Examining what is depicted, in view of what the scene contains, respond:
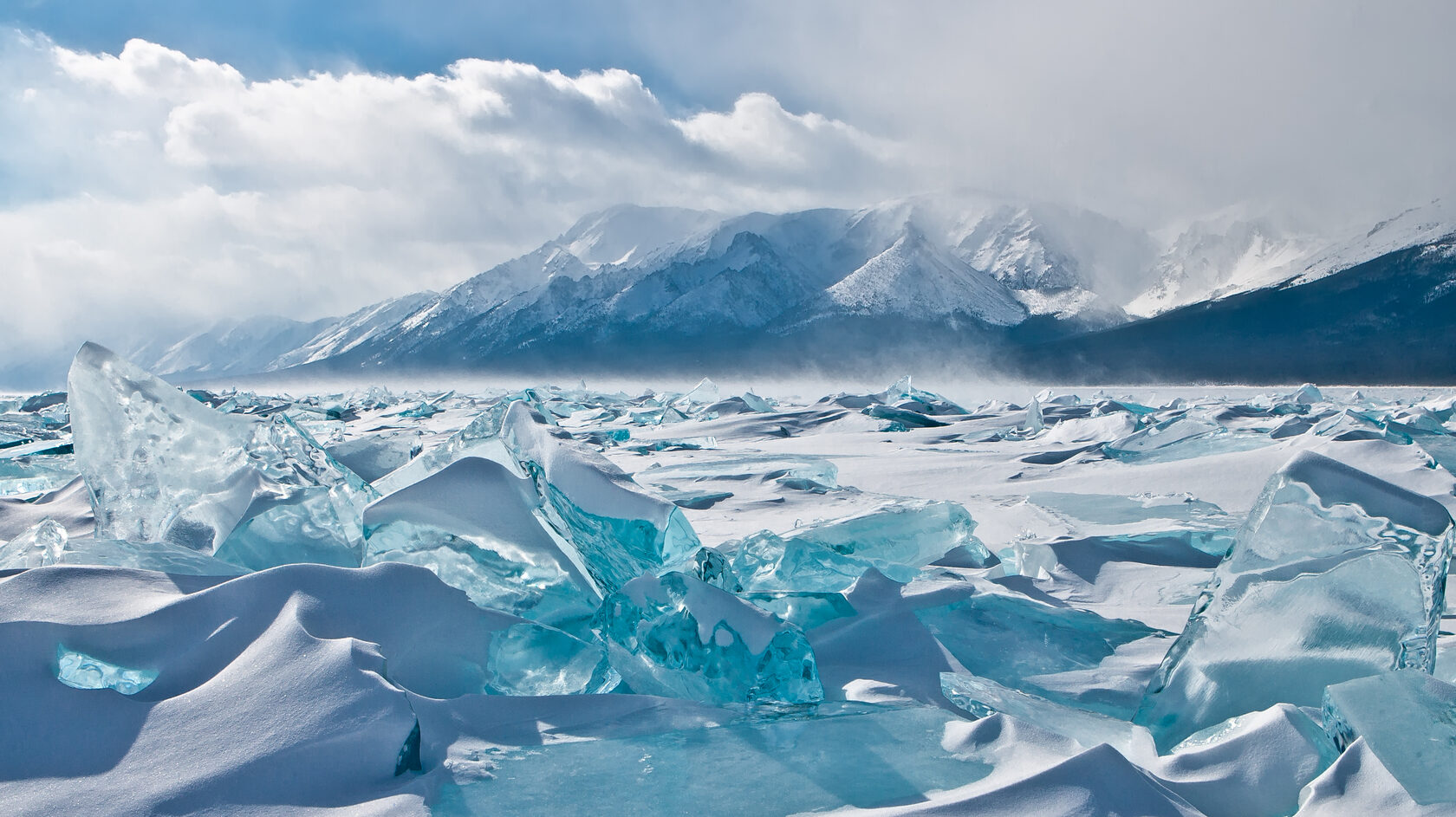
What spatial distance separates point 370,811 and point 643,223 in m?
181

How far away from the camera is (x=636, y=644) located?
65.5 inches

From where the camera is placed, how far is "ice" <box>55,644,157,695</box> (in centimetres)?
138

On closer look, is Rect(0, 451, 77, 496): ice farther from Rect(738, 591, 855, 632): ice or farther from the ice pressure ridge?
Rect(738, 591, 855, 632): ice

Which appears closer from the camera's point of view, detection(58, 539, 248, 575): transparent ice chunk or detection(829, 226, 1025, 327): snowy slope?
detection(58, 539, 248, 575): transparent ice chunk

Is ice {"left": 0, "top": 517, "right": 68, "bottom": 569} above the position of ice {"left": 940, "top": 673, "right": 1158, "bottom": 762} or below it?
above

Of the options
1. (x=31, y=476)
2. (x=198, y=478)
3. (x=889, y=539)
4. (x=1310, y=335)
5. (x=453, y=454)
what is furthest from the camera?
(x=1310, y=335)

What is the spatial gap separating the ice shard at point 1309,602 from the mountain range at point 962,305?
56.0 m

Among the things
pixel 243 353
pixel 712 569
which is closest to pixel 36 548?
pixel 712 569

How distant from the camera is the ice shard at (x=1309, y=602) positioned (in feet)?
5.12

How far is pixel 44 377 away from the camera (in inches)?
7042

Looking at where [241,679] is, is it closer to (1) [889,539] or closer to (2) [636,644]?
(2) [636,644]

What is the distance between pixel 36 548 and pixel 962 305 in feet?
313

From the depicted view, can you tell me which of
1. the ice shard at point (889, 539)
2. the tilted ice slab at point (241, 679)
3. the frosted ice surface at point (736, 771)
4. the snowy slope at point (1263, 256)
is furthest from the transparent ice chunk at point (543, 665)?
the snowy slope at point (1263, 256)

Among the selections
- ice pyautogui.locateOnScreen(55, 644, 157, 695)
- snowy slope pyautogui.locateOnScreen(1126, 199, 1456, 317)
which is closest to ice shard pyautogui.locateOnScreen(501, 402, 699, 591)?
ice pyautogui.locateOnScreen(55, 644, 157, 695)
